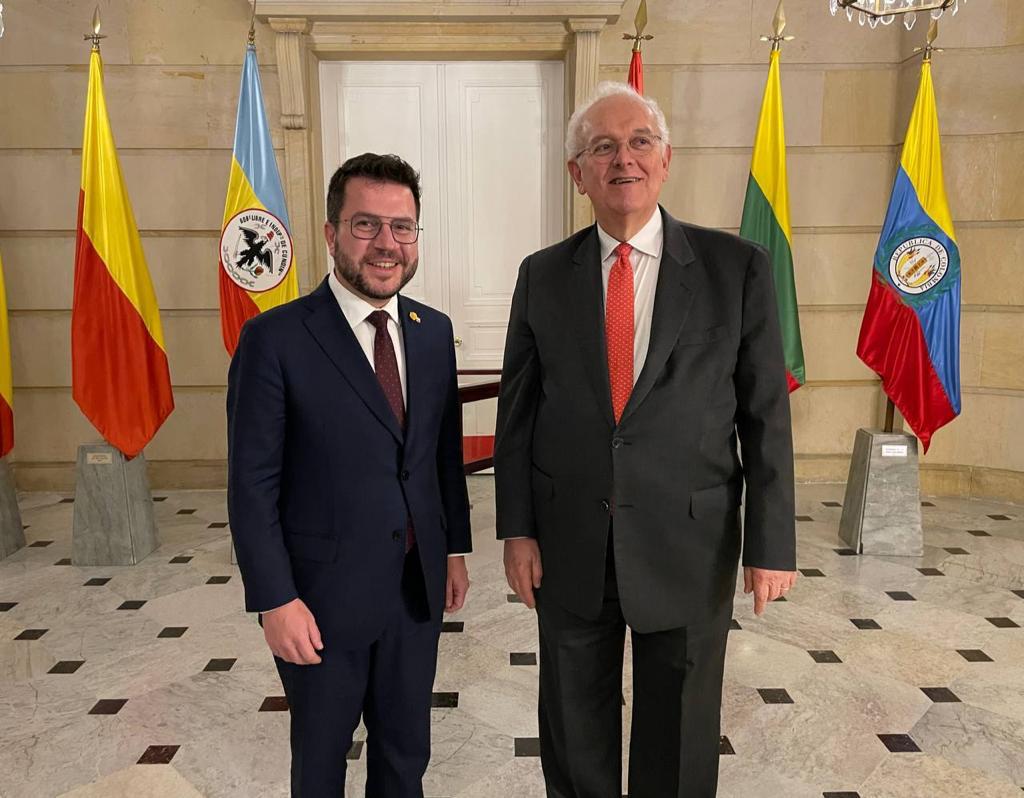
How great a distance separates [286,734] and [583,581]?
148 centimetres

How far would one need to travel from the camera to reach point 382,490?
1.55m

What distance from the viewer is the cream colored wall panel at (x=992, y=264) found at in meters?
5.08

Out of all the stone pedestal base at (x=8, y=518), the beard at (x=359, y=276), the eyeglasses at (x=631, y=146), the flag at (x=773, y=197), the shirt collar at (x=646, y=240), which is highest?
the flag at (x=773, y=197)

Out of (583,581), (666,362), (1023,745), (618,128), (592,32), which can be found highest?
(592,32)

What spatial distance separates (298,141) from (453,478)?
13.5ft

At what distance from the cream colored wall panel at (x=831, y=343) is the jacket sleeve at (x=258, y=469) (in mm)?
4865

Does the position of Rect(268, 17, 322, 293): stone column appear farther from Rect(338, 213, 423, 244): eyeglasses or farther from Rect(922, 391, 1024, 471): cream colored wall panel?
Rect(922, 391, 1024, 471): cream colored wall panel

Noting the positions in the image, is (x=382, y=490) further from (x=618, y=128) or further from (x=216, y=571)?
Result: (x=216, y=571)

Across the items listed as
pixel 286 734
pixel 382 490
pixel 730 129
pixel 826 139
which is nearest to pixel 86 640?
pixel 286 734

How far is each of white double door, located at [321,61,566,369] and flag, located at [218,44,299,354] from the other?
1191mm

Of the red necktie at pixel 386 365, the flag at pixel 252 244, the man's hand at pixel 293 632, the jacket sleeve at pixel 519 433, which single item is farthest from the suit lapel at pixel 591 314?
the flag at pixel 252 244

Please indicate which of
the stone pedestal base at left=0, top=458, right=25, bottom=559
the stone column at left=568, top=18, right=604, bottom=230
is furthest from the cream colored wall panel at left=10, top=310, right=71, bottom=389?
the stone column at left=568, top=18, right=604, bottom=230

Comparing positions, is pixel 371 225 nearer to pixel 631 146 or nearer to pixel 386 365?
pixel 386 365

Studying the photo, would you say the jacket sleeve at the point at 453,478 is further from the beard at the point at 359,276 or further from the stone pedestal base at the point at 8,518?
the stone pedestal base at the point at 8,518
